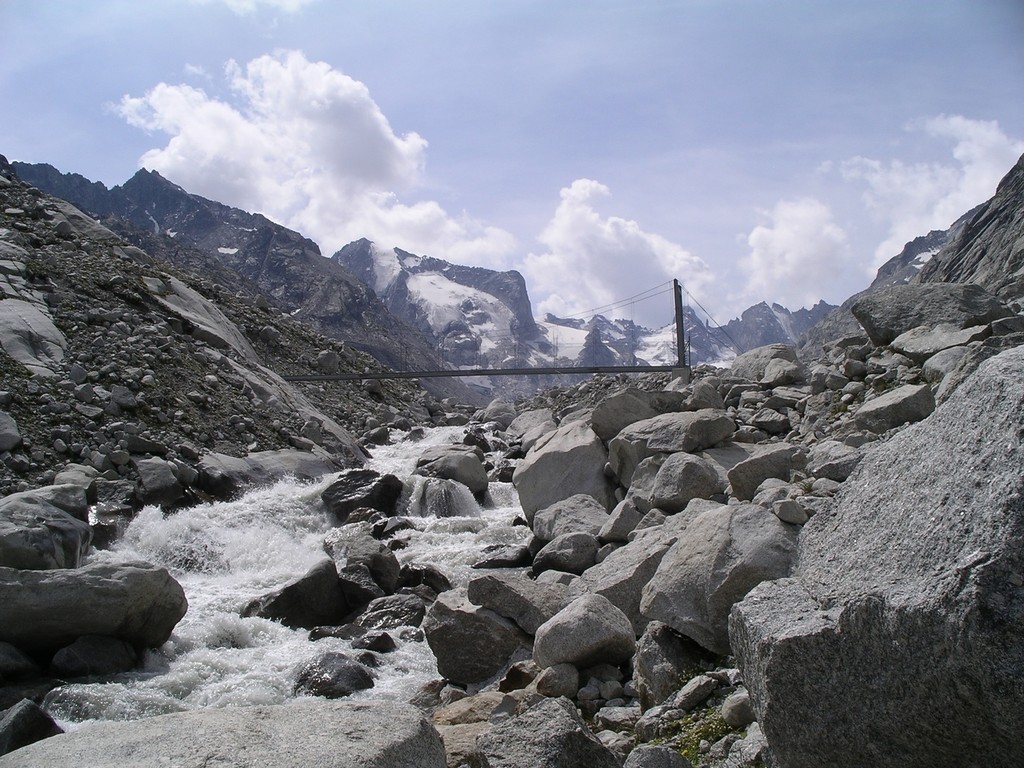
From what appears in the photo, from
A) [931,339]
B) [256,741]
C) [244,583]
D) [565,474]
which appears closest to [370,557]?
[244,583]

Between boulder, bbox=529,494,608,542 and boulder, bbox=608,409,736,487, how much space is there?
1491 mm

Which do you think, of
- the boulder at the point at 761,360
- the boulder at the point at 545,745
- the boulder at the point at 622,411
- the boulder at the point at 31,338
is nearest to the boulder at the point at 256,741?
the boulder at the point at 545,745

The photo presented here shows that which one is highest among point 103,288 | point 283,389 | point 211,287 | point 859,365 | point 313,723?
point 211,287

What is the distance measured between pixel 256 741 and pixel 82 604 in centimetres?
657

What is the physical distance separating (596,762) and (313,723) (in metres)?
1.93

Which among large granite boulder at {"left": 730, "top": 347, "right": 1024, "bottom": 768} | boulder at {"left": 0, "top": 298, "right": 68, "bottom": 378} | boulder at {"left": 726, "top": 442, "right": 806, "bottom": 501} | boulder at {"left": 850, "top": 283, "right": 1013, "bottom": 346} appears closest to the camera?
large granite boulder at {"left": 730, "top": 347, "right": 1024, "bottom": 768}

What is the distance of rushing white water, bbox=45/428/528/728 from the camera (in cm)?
922

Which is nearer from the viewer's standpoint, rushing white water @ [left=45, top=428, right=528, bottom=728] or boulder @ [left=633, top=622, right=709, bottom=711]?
boulder @ [left=633, top=622, right=709, bottom=711]

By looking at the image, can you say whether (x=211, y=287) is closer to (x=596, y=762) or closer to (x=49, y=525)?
(x=49, y=525)

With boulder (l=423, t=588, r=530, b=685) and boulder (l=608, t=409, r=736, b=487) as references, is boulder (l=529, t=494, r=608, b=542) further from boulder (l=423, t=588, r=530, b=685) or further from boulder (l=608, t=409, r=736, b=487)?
boulder (l=423, t=588, r=530, b=685)

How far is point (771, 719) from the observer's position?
4.31m

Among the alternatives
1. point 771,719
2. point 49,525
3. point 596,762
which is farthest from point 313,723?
point 49,525

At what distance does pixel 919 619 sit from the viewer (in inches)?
143

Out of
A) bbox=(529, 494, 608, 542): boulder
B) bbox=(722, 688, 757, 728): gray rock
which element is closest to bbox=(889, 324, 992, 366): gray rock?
bbox=(529, 494, 608, 542): boulder
